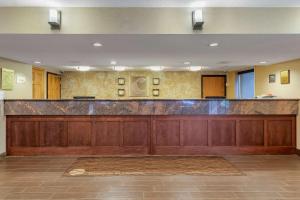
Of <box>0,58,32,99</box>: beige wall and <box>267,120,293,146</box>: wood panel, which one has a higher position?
<box>0,58,32,99</box>: beige wall

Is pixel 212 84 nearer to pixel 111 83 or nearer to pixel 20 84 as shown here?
pixel 111 83

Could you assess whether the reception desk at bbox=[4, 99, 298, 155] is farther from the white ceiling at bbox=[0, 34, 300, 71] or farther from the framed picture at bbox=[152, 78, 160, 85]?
the framed picture at bbox=[152, 78, 160, 85]

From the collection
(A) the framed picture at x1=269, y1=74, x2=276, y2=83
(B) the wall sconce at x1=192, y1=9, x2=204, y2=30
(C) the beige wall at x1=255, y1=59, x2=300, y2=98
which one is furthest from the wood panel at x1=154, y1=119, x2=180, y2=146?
(A) the framed picture at x1=269, y1=74, x2=276, y2=83

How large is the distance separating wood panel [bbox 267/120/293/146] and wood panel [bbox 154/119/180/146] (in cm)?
182

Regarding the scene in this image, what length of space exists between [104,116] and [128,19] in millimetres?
2297

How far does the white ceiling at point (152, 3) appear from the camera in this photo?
324cm

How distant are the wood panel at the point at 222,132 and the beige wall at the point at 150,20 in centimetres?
222

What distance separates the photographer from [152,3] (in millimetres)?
3320

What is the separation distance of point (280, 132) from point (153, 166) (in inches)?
107

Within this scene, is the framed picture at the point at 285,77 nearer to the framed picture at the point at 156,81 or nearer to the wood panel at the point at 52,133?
the framed picture at the point at 156,81

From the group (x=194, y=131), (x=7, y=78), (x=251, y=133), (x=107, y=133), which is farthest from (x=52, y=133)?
(x=251, y=133)

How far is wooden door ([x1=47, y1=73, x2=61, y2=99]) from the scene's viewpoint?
322 inches

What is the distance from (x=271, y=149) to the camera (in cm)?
527

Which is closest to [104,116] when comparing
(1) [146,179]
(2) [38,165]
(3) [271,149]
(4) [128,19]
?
(2) [38,165]
